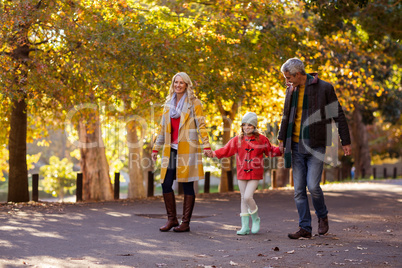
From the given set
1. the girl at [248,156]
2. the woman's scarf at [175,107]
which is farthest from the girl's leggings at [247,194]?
the woman's scarf at [175,107]

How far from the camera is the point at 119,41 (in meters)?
13.9

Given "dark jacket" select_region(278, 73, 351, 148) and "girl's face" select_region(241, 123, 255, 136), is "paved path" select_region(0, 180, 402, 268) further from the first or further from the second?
"girl's face" select_region(241, 123, 255, 136)

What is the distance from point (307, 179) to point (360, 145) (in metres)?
29.3

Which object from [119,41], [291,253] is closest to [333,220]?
[291,253]

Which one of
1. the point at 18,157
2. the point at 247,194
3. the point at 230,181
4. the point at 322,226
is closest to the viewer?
the point at 322,226

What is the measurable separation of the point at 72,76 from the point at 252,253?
9.69 meters

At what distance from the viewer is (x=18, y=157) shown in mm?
15055

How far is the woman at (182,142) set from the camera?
8312mm

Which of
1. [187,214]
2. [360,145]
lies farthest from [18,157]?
[360,145]

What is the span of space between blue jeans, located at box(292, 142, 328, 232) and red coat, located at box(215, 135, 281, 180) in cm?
50

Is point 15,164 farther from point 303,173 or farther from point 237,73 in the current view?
point 303,173

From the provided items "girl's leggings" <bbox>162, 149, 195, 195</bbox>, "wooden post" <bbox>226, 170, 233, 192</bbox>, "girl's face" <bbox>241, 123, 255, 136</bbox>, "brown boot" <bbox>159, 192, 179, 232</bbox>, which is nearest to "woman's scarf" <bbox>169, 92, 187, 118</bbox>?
"girl's leggings" <bbox>162, 149, 195, 195</bbox>

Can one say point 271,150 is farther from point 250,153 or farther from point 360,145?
point 360,145

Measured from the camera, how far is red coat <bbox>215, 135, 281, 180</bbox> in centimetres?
802
